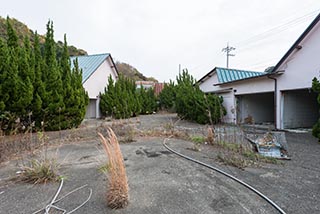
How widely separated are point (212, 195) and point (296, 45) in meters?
8.40

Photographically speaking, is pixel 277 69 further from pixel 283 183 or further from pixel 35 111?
pixel 35 111

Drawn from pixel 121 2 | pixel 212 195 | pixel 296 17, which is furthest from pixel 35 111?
pixel 296 17

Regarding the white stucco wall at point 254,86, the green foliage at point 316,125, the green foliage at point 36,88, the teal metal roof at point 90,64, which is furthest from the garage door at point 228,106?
the teal metal roof at point 90,64

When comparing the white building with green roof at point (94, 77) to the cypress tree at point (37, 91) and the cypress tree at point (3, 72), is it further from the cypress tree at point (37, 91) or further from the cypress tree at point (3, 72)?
the cypress tree at point (3, 72)

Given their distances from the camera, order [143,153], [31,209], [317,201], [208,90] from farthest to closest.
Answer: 1. [208,90]
2. [143,153]
3. [317,201]
4. [31,209]

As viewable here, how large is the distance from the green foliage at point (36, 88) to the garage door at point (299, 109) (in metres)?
10.4

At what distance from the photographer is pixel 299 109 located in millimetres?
9445

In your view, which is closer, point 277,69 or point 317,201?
point 317,201

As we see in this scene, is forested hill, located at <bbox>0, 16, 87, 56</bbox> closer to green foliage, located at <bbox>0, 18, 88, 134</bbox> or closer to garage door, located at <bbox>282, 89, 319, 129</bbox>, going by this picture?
green foliage, located at <bbox>0, 18, 88, 134</bbox>

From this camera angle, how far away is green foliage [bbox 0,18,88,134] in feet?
21.1

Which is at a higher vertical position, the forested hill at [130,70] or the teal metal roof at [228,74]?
the forested hill at [130,70]

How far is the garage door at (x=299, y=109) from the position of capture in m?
8.95

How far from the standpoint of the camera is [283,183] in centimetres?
303

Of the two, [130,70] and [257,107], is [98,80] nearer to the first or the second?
[257,107]
